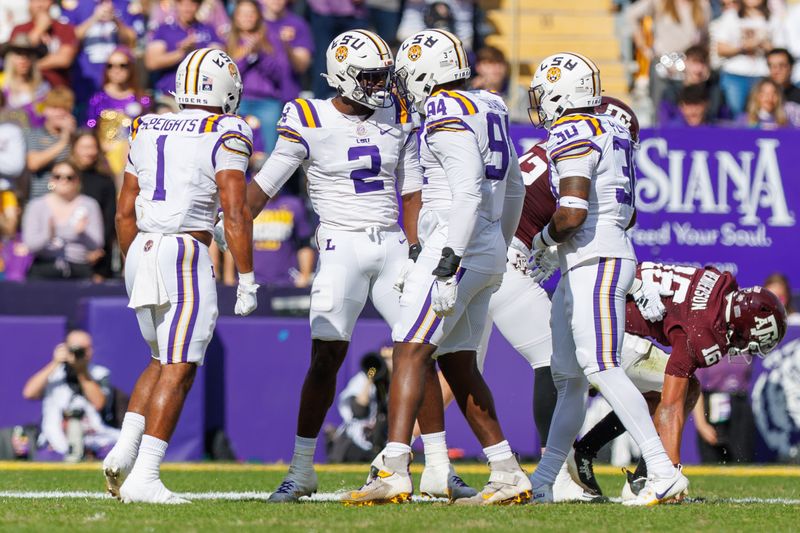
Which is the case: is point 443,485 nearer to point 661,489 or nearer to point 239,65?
point 661,489

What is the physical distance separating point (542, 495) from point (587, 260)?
112 centimetres

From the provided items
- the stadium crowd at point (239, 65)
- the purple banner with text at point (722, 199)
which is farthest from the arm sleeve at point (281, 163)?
the purple banner with text at point (722, 199)

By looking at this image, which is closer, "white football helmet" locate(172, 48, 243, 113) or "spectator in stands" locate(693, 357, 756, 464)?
"white football helmet" locate(172, 48, 243, 113)

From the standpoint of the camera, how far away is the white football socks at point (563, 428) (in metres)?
7.02

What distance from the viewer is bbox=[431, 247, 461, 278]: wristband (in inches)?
250

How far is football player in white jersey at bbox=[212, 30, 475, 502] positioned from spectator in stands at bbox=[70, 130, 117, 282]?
199 inches

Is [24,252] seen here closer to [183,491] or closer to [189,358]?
[183,491]

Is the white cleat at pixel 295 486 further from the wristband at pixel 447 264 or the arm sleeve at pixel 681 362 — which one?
the arm sleeve at pixel 681 362

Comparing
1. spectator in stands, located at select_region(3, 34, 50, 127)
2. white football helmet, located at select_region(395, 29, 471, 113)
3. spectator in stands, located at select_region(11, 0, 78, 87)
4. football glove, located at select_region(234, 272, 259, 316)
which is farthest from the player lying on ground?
spectator in stands, located at select_region(11, 0, 78, 87)

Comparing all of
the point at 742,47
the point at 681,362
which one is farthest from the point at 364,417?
the point at 742,47

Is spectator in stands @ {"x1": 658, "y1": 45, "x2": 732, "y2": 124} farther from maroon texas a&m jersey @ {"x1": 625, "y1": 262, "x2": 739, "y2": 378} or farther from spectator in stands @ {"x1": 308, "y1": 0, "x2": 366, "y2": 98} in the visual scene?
A: maroon texas a&m jersey @ {"x1": 625, "y1": 262, "x2": 739, "y2": 378}

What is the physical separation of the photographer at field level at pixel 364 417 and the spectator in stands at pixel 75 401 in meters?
1.63

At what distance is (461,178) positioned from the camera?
21.2 feet

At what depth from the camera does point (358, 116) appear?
711 cm
